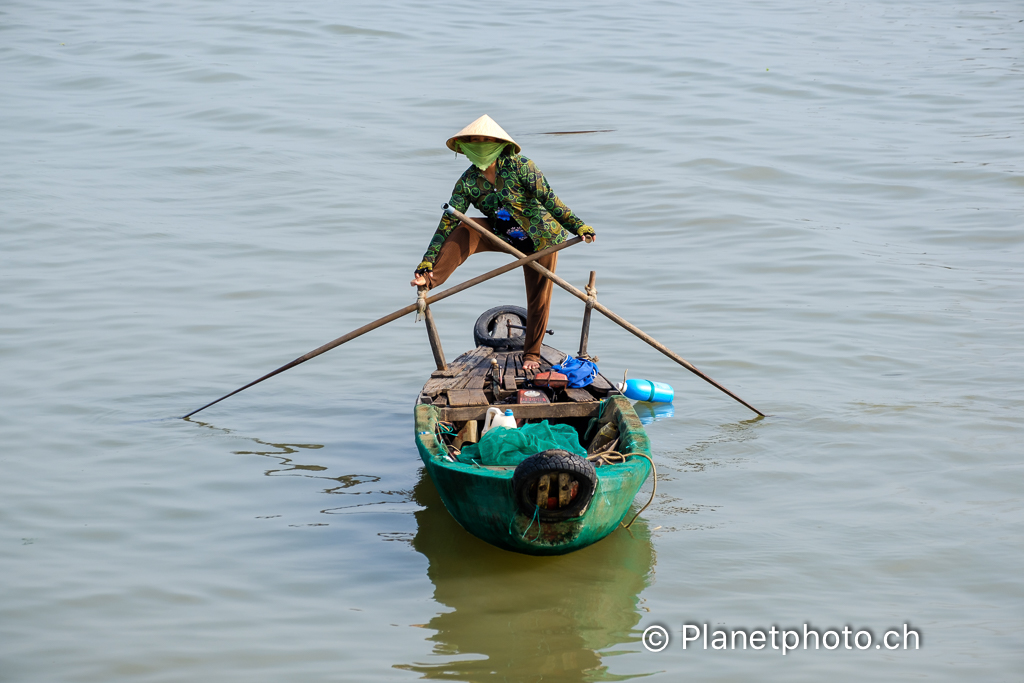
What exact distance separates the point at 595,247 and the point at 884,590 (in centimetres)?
625

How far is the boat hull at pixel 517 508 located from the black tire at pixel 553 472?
0.05 meters

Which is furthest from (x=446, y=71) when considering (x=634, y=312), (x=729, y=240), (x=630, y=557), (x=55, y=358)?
(x=630, y=557)

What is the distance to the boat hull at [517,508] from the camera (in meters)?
4.50

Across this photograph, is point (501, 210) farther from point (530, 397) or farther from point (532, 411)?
point (532, 411)

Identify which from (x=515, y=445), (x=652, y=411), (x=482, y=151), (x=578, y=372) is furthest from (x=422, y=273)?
(x=652, y=411)

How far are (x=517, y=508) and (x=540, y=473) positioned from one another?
0.25 m

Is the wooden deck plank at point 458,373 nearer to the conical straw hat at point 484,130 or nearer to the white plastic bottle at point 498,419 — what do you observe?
the white plastic bottle at point 498,419

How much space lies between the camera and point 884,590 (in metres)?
4.75

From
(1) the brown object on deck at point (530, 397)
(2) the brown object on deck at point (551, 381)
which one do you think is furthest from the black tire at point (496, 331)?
(1) the brown object on deck at point (530, 397)

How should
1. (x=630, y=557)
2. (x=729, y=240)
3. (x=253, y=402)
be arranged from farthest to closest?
1. (x=729, y=240)
2. (x=253, y=402)
3. (x=630, y=557)

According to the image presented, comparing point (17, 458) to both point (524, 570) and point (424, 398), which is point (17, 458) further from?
point (524, 570)

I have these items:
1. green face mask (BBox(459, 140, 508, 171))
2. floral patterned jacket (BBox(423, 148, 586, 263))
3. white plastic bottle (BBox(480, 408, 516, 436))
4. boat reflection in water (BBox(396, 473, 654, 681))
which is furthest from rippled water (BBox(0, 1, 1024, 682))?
green face mask (BBox(459, 140, 508, 171))

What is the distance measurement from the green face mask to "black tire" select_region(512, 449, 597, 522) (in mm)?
2128

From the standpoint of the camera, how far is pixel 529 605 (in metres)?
4.57
